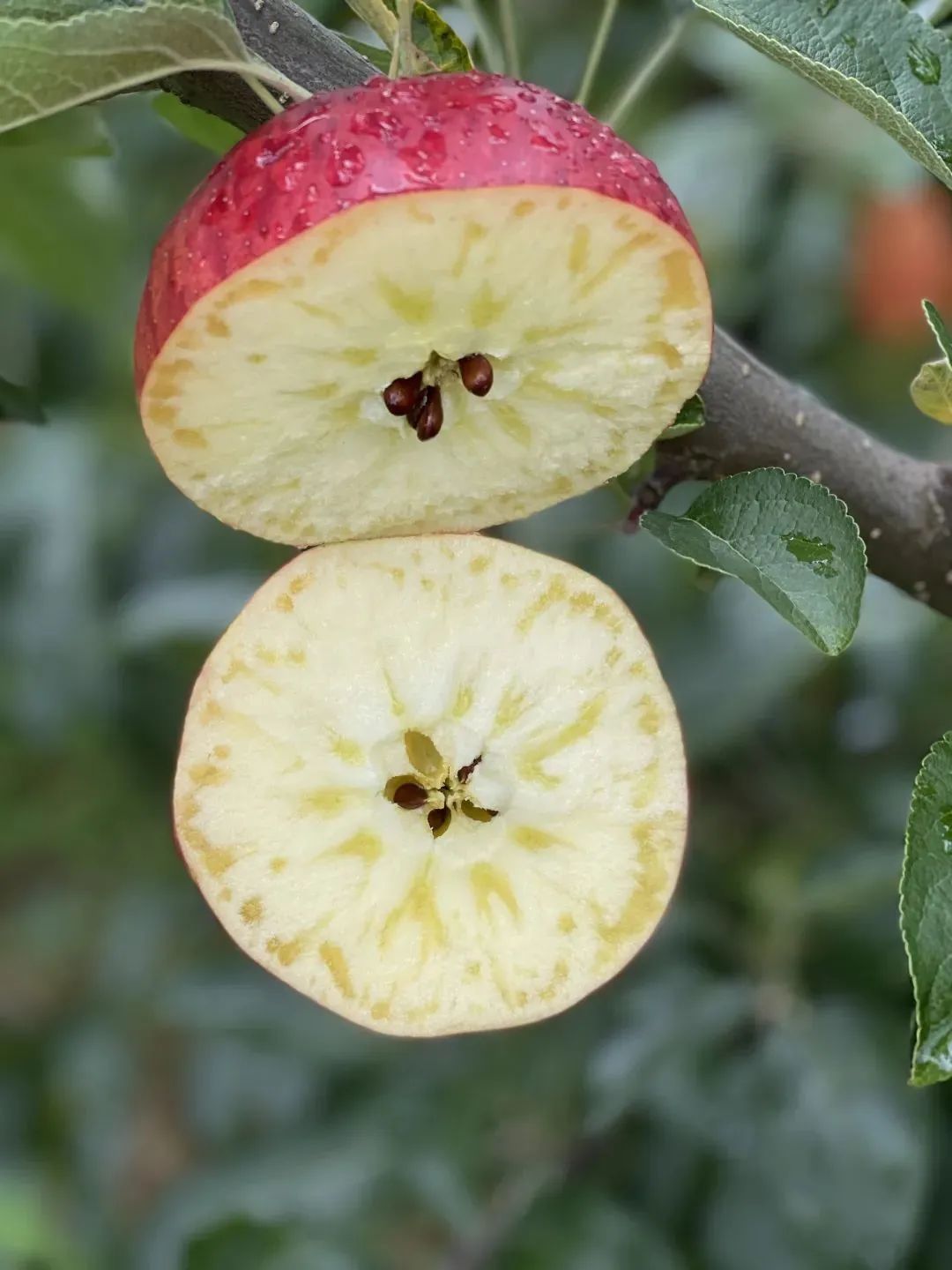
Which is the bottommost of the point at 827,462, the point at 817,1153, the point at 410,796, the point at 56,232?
the point at 817,1153

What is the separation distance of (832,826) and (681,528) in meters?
0.61

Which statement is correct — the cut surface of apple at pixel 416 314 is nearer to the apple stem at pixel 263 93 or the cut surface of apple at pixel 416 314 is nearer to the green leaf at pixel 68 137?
the apple stem at pixel 263 93

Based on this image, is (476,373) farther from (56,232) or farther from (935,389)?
(56,232)

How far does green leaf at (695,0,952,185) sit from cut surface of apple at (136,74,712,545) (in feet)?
0.19

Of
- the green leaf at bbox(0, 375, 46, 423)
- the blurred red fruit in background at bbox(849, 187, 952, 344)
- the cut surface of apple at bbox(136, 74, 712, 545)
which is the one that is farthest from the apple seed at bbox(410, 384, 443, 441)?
the blurred red fruit in background at bbox(849, 187, 952, 344)

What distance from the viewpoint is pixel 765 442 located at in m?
0.44

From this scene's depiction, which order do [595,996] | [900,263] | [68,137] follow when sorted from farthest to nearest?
[900,263], [595,996], [68,137]

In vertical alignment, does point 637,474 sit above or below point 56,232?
above

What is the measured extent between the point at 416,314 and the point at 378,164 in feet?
0.14

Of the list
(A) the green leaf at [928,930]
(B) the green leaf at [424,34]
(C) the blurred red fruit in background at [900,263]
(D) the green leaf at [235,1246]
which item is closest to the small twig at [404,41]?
(B) the green leaf at [424,34]

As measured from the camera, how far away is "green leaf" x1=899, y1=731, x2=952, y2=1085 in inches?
12.8

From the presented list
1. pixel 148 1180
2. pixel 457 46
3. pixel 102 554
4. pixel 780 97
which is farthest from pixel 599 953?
pixel 148 1180

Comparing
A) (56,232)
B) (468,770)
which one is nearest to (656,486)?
(468,770)

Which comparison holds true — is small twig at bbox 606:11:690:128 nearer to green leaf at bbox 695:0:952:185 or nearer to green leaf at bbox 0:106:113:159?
green leaf at bbox 695:0:952:185
